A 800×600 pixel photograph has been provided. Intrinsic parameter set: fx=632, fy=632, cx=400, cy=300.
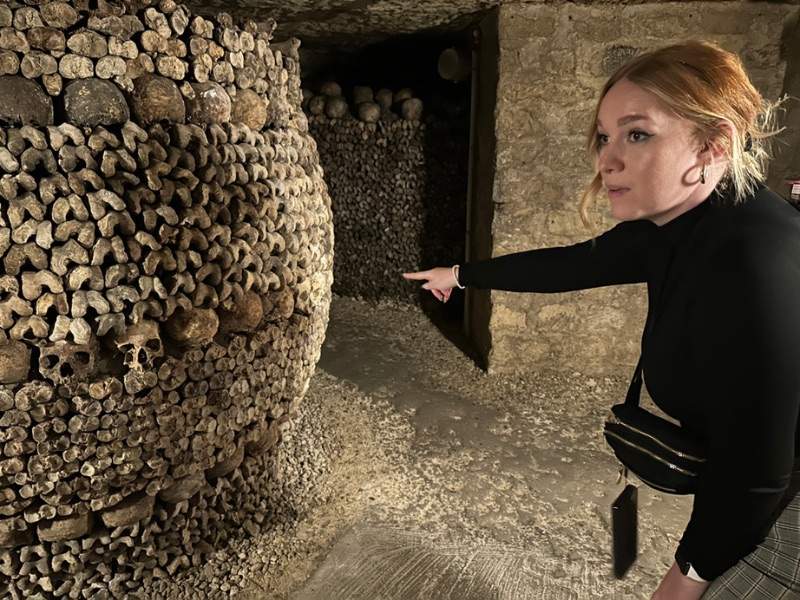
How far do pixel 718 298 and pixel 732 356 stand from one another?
0.29 feet

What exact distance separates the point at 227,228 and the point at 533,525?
1.53 m

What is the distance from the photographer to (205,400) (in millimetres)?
1878

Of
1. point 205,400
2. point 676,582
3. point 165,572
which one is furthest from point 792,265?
point 165,572

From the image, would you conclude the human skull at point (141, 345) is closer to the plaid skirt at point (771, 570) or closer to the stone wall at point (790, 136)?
the plaid skirt at point (771, 570)

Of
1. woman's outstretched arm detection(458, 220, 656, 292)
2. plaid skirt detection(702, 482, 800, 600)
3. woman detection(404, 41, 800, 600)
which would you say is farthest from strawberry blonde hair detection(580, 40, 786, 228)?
plaid skirt detection(702, 482, 800, 600)

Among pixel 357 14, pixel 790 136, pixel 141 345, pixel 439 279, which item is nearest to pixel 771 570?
pixel 439 279

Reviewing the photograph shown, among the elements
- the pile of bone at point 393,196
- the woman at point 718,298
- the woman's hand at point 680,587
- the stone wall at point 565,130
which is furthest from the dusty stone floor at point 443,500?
the pile of bone at point 393,196

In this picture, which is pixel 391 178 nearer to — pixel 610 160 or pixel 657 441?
pixel 610 160

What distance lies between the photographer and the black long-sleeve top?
900 mm

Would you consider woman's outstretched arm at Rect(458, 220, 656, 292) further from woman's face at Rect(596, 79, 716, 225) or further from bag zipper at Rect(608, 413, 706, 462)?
bag zipper at Rect(608, 413, 706, 462)

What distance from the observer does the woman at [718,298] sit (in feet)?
2.99

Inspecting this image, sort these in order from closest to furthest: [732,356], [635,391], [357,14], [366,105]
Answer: [732,356] → [635,391] → [357,14] → [366,105]

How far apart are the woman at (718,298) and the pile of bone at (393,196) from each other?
11.6 feet

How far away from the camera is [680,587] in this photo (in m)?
1.06
